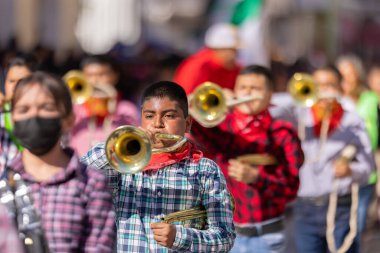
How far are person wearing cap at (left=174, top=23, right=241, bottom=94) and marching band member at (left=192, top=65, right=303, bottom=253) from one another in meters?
2.50

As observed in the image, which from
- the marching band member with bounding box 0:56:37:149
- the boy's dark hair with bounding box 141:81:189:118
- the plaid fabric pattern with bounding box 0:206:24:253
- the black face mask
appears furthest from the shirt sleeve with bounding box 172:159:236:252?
the marching band member with bounding box 0:56:37:149

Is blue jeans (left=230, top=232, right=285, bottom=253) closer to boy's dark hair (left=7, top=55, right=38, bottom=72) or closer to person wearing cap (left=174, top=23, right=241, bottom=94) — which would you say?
boy's dark hair (left=7, top=55, right=38, bottom=72)

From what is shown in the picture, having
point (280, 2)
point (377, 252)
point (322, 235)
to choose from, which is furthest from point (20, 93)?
point (280, 2)

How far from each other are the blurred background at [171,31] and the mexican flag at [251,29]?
0.04 feet

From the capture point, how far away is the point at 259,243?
6.27 metres

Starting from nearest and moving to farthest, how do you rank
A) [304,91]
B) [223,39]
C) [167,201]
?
[167,201], [304,91], [223,39]

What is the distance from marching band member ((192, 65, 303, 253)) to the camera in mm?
6207

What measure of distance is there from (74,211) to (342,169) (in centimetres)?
351

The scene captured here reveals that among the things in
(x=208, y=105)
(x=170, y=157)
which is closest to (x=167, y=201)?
(x=170, y=157)

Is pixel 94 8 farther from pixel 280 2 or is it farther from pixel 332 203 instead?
pixel 332 203

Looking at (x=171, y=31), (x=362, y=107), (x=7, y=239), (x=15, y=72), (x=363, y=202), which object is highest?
(x=171, y=31)

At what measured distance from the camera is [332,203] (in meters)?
7.32

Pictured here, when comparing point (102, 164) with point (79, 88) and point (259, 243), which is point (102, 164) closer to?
point (259, 243)

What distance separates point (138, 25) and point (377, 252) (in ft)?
42.3
